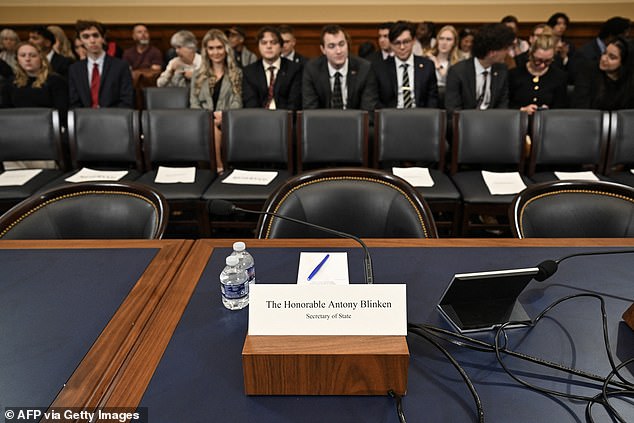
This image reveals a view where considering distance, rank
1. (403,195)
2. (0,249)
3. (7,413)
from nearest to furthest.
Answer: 1. (7,413)
2. (0,249)
3. (403,195)

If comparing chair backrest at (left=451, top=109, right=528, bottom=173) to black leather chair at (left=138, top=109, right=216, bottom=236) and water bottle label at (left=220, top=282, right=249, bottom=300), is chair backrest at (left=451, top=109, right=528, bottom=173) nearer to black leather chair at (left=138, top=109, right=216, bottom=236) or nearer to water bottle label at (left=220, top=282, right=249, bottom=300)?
black leather chair at (left=138, top=109, right=216, bottom=236)

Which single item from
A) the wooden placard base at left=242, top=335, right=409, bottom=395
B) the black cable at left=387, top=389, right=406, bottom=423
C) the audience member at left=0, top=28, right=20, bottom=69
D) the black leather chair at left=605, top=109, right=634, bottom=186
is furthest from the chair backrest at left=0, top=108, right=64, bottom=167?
the black leather chair at left=605, top=109, right=634, bottom=186

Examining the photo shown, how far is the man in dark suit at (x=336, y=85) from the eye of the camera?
3.06 metres

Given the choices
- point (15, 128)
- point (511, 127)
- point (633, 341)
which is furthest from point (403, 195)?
point (15, 128)

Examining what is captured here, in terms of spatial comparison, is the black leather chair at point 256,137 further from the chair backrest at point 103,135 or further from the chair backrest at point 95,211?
the chair backrest at point 95,211

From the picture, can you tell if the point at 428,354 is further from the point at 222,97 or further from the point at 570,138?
the point at 222,97

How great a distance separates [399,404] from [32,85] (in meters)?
3.41

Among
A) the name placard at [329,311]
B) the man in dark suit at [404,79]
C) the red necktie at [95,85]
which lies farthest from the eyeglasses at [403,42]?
the name placard at [329,311]

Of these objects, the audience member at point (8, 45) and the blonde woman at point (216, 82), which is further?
the audience member at point (8, 45)

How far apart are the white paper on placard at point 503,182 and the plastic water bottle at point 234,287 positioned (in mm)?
1566

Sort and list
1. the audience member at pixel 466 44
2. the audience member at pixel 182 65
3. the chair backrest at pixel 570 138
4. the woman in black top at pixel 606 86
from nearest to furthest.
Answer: the chair backrest at pixel 570 138
the woman in black top at pixel 606 86
the audience member at pixel 182 65
the audience member at pixel 466 44

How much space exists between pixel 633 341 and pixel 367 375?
46 centimetres

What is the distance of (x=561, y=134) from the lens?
2.36m

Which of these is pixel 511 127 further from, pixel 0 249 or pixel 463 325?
pixel 0 249
